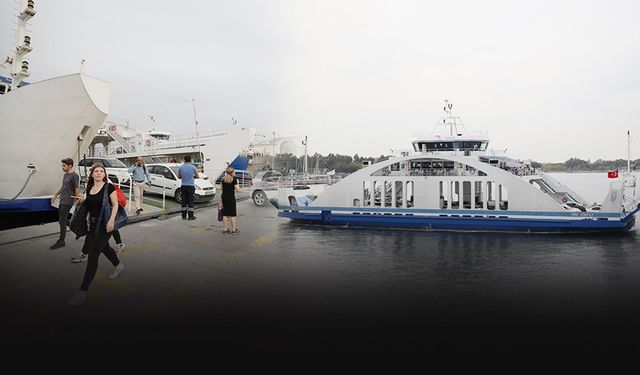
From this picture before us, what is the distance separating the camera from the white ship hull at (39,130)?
5105mm

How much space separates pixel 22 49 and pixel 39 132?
2123 millimetres

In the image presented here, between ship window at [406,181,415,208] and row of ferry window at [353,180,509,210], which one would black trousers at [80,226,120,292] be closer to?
row of ferry window at [353,180,509,210]

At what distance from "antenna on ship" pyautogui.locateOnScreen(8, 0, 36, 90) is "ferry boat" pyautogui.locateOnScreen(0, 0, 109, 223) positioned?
8 cm

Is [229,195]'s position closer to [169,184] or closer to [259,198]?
[169,184]

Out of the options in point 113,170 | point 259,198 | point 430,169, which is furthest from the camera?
point 259,198

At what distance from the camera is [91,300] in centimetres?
259

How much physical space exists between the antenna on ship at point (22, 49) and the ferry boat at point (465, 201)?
18.8 feet

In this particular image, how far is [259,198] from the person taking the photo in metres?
11.4

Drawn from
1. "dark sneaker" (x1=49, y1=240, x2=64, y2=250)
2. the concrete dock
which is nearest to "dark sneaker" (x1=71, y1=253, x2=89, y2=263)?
the concrete dock

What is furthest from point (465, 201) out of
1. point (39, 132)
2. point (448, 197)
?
point (39, 132)

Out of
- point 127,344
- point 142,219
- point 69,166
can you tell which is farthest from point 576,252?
point 142,219

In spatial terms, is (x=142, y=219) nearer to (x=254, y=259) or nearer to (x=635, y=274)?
(x=254, y=259)

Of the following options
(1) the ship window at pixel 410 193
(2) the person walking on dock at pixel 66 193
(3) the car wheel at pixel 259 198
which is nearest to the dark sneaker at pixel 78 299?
(2) the person walking on dock at pixel 66 193

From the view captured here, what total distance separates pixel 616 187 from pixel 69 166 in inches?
380
